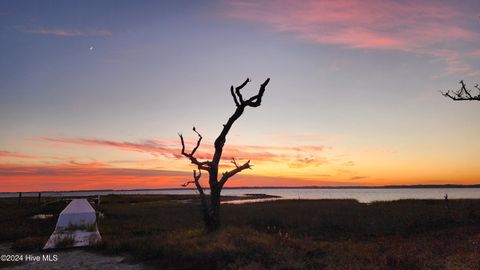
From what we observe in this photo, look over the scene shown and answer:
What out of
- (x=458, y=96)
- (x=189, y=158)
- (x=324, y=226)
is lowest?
(x=324, y=226)

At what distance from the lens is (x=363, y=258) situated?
47.5 ft

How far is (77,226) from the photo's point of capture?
20734mm

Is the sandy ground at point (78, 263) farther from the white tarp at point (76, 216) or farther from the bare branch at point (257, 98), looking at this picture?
the bare branch at point (257, 98)

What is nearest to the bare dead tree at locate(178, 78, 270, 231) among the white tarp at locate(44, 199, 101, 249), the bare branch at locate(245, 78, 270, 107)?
the bare branch at locate(245, 78, 270, 107)

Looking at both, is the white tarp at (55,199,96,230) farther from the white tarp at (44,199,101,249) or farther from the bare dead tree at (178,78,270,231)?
the bare dead tree at (178,78,270,231)

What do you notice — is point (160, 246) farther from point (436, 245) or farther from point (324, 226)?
point (324, 226)

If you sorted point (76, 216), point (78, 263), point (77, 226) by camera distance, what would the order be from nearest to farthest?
point (78, 263)
point (76, 216)
point (77, 226)

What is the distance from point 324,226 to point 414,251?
15713 millimetres

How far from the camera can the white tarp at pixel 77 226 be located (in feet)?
64.8

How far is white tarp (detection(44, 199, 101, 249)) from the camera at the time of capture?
1976 cm

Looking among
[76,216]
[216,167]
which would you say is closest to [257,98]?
[216,167]

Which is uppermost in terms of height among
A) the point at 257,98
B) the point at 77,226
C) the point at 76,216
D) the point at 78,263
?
the point at 257,98

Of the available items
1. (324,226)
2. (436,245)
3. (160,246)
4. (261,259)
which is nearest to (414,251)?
(436,245)

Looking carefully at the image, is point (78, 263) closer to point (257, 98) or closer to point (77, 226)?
point (77, 226)
